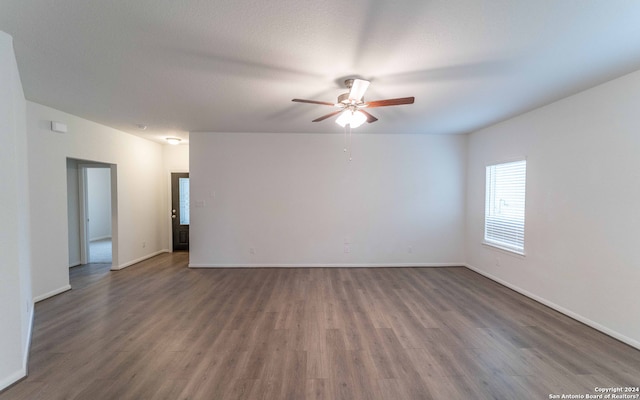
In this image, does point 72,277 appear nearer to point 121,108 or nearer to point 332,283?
point 121,108

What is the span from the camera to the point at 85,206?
209 inches

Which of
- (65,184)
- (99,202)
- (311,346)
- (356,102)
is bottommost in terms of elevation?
(311,346)

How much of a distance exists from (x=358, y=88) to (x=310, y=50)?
64cm

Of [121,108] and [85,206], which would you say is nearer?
[121,108]

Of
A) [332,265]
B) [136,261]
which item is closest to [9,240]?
[136,261]

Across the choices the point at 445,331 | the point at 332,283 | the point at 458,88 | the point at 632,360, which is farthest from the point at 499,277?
the point at 458,88

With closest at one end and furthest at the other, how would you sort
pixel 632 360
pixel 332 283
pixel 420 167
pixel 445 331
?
pixel 632 360 → pixel 445 331 → pixel 332 283 → pixel 420 167

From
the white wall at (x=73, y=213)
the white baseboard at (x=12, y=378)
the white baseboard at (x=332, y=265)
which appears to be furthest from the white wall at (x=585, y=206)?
the white wall at (x=73, y=213)

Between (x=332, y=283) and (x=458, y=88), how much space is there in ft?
10.7

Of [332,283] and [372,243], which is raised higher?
[372,243]

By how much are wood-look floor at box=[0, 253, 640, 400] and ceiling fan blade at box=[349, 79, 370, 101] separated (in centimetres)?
251

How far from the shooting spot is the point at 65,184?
3.80 meters

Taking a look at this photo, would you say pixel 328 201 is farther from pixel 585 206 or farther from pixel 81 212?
pixel 81 212

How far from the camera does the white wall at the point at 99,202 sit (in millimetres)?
7902
